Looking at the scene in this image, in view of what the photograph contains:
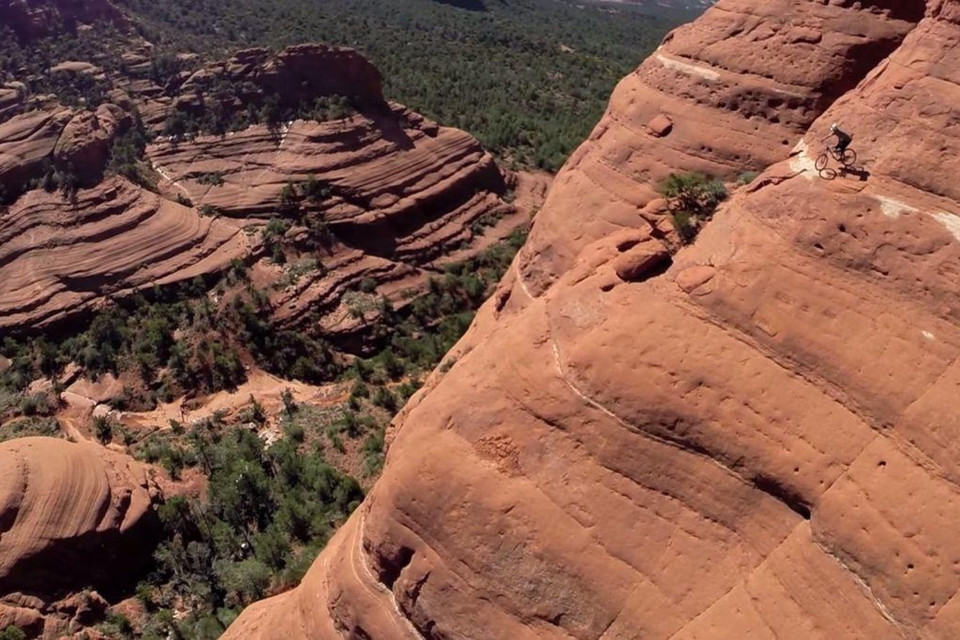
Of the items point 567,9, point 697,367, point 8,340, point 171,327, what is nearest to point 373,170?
point 171,327

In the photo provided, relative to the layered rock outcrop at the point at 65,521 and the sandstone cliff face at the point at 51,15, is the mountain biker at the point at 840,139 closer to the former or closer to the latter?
the layered rock outcrop at the point at 65,521

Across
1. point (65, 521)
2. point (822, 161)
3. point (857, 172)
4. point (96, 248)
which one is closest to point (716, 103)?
point (822, 161)

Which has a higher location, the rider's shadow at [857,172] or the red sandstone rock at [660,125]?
the rider's shadow at [857,172]

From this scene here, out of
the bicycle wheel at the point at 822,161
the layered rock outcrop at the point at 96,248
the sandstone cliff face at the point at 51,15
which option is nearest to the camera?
the bicycle wheel at the point at 822,161

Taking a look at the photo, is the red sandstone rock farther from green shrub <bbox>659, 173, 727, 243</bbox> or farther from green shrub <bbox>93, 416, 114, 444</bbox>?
green shrub <bbox>93, 416, 114, 444</bbox>

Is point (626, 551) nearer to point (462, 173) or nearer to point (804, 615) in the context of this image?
point (804, 615)

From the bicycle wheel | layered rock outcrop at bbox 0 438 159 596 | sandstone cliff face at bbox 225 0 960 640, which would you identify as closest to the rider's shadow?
sandstone cliff face at bbox 225 0 960 640

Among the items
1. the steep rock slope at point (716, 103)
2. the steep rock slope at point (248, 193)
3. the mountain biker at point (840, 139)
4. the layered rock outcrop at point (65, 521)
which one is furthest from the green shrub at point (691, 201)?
the steep rock slope at point (248, 193)
